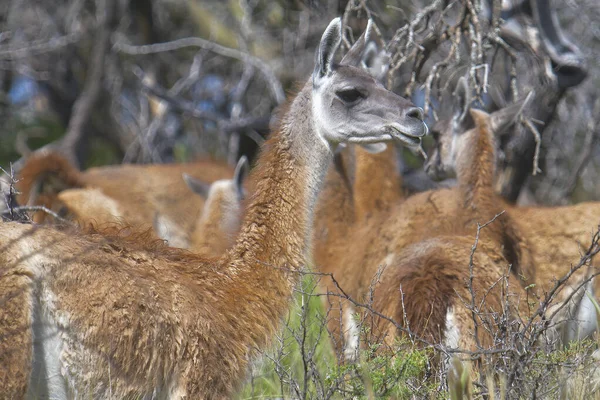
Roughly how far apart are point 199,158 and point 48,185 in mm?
3096

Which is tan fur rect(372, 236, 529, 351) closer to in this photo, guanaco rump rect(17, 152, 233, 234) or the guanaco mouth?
the guanaco mouth

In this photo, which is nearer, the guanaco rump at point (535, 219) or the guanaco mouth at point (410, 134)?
the guanaco mouth at point (410, 134)

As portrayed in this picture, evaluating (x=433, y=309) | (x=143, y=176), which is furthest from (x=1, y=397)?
(x=143, y=176)

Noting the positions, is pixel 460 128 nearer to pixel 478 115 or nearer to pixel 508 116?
pixel 478 115

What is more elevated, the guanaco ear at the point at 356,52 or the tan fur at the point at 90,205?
the guanaco ear at the point at 356,52

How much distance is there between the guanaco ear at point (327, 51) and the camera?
4789 mm

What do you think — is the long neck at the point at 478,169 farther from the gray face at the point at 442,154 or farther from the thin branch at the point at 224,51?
the thin branch at the point at 224,51

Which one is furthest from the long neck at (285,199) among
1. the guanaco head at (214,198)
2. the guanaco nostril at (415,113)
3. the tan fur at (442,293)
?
the guanaco head at (214,198)

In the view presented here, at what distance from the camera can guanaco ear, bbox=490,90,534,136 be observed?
6.41 m

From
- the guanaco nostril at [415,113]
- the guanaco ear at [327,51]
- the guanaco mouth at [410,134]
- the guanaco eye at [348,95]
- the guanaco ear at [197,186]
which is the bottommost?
the guanaco ear at [197,186]

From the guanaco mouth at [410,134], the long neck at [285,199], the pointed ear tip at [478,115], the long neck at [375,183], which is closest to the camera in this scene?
the long neck at [285,199]

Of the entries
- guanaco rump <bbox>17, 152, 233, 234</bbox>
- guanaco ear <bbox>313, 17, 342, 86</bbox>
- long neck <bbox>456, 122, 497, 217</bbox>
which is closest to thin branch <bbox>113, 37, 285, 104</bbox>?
guanaco rump <bbox>17, 152, 233, 234</bbox>

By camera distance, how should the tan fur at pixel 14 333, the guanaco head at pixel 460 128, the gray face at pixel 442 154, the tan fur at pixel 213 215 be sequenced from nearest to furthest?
the tan fur at pixel 14 333 < the guanaco head at pixel 460 128 < the gray face at pixel 442 154 < the tan fur at pixel 213 215

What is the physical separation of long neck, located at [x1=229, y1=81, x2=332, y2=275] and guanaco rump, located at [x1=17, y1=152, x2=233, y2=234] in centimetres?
384
